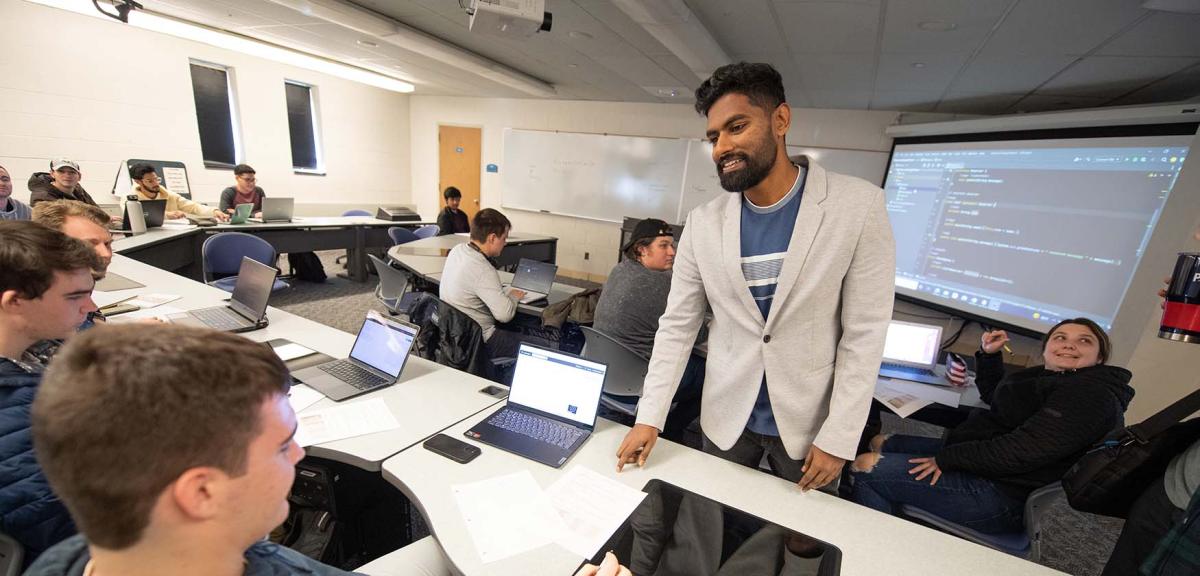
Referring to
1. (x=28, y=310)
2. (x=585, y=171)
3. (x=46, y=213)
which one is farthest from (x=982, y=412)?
(x=585, y=171)

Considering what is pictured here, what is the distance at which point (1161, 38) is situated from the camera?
2.15 m

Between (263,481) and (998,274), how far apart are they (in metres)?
4.43

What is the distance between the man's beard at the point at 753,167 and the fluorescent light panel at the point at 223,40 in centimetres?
519

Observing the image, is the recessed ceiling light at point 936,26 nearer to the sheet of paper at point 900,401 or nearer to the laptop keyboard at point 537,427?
the sheet of paper at point 900,401

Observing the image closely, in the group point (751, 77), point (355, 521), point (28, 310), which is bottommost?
point (355, 521)

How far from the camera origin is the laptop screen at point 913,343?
2.15 m

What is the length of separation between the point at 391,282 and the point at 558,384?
2109mm

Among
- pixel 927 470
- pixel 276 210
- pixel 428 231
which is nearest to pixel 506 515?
pixel 927 470

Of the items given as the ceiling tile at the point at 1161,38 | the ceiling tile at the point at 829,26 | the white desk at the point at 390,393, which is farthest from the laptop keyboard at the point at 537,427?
the ceiling tile at the point at 1161,38

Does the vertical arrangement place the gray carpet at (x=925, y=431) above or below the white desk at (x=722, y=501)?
below

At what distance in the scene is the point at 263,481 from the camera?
582 mm

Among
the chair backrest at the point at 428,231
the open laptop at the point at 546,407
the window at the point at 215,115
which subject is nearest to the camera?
the open laptop at the point at 546,407

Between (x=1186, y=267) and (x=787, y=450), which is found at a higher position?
(x=1186, y=267)

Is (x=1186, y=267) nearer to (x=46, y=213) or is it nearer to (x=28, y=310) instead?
(x=28, y=310)
